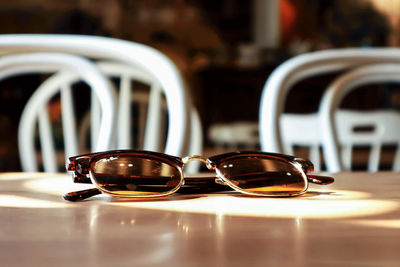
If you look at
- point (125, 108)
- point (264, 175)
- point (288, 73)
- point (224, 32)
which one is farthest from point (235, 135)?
point (264, 175)

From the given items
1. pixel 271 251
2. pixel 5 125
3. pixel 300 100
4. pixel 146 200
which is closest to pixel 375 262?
pixel 271 251

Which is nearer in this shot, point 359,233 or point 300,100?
point 359,233

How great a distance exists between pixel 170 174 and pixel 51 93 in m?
0.52

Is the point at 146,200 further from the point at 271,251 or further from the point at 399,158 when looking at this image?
the point at 399,158

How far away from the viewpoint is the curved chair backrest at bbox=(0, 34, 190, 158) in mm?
464

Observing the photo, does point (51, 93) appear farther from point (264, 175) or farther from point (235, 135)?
point (235, 135)

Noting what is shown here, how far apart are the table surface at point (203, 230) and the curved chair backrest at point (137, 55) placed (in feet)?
0.67

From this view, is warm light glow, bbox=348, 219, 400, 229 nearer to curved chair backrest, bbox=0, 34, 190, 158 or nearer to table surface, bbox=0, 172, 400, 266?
table surface, bbox=0, 172, 400, 266

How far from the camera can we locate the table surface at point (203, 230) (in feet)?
0.45

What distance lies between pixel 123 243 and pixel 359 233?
86 millimetres

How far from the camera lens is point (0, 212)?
0.21 meters

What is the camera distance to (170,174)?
0.26m

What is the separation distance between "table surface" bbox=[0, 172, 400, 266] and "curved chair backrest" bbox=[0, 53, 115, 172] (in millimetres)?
274

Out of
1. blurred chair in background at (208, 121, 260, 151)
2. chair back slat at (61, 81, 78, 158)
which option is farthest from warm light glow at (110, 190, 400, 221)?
blurred chair in background at (208, 121, 260, 151)
